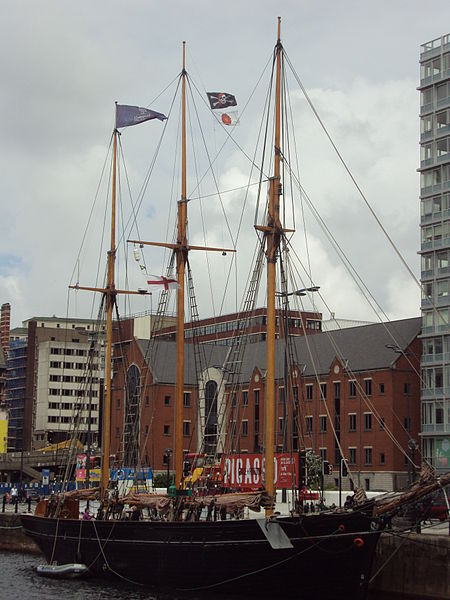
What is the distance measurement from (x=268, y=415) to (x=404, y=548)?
A: 898 centimetres

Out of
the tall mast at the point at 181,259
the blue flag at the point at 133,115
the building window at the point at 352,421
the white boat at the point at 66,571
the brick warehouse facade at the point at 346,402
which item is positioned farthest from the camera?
the building window at the point at 352,421

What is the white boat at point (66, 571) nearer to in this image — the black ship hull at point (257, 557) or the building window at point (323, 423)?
the black ship hull at point (257, 557)

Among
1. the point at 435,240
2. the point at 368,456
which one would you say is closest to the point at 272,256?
the point at 435,240

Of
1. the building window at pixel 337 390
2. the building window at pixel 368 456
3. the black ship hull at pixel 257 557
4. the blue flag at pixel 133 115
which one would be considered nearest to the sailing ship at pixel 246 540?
the black ship hull at pixel 257 557

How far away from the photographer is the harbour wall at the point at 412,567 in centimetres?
4278

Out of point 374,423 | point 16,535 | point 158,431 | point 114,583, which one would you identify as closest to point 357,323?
point 158,431

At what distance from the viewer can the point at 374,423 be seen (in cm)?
10231

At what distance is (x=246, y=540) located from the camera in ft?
136

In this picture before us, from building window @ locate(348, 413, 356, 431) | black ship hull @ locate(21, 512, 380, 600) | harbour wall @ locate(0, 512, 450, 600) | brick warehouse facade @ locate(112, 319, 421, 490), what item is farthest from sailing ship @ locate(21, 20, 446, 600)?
building window @ locate(348, 413, 356, 431)

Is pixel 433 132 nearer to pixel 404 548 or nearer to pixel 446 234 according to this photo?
pixel 446 234

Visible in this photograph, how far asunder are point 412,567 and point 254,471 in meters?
8.18

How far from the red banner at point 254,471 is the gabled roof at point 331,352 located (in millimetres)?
44826

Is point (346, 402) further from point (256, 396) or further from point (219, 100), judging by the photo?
point (219, 100)

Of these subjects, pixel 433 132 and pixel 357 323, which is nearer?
pixel 433 132
